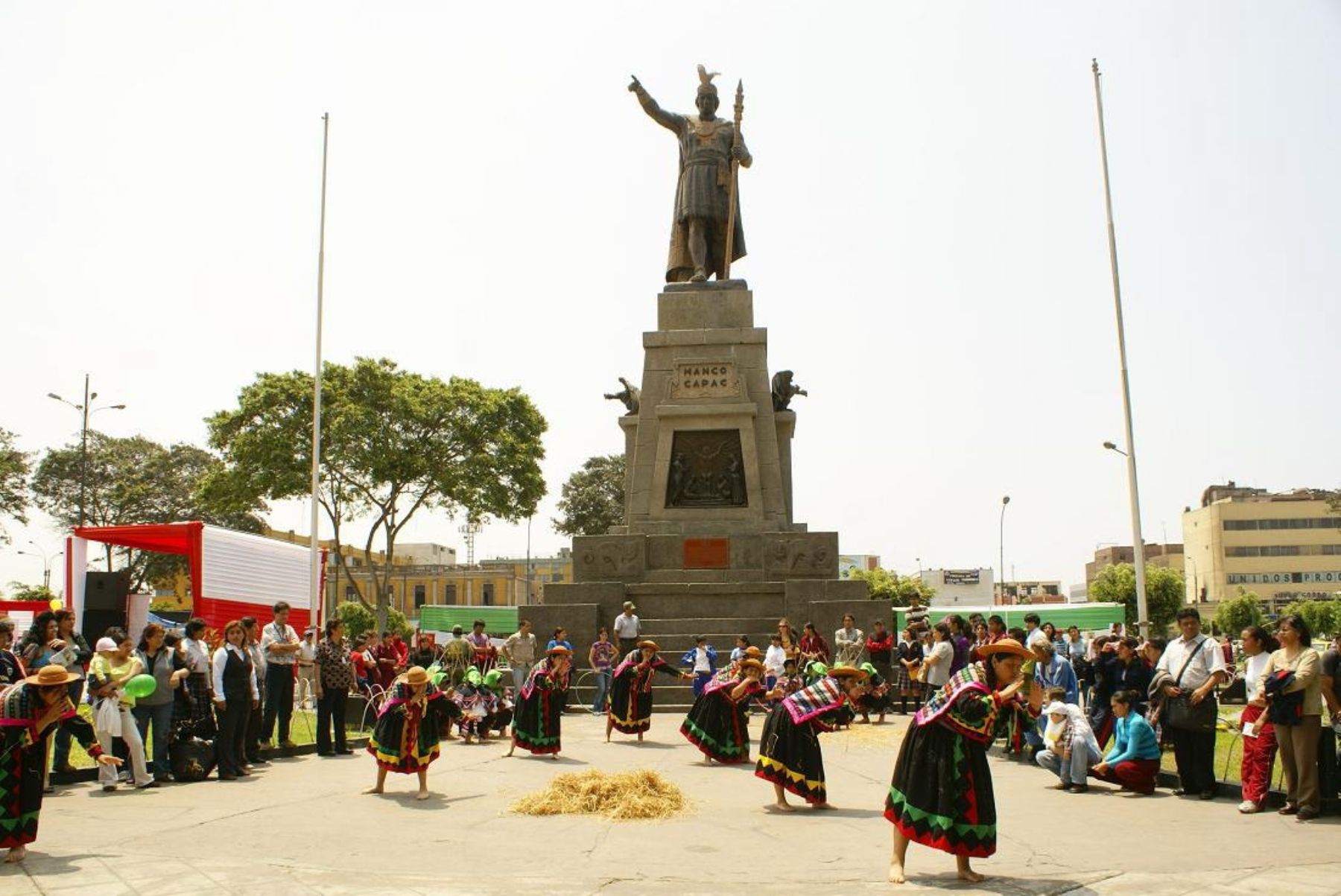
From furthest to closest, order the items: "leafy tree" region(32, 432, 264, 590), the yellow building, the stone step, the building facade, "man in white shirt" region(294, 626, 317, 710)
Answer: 1. the building facade
2. the yellow building
3. "leafy tree" region(32, 432, 264, 590)
4. the stone step
5. "man in white shirt" region(294, 626, 317, 710)

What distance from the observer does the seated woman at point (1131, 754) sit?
10828 millimetres

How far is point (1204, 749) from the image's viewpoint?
10.4 meters

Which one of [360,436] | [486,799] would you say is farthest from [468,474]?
[486,799]

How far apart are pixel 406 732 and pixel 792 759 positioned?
347 cm

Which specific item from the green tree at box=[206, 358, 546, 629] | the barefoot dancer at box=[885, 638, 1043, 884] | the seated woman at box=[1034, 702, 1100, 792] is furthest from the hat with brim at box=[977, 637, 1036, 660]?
the green tree at box=[206, 358, 546, 629]

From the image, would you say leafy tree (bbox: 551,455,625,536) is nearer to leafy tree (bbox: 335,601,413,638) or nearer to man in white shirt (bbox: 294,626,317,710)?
leafy tree (bbox: 335,601,413,638)

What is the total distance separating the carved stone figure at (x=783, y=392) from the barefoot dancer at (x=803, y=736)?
14.1 m

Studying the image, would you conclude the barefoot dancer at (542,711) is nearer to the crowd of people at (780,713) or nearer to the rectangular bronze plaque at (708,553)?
the crowd of people at (780,713)

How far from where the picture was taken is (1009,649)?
7.11 meters

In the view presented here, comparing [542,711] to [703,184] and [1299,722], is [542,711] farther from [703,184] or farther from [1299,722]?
[703,184]

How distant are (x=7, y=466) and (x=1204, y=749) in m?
42.8

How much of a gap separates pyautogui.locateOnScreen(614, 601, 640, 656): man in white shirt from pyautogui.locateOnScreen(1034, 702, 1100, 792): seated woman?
8.44 m

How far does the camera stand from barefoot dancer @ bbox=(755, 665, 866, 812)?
956 cm

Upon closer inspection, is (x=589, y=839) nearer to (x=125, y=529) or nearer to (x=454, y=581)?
(x=125, y=529)
